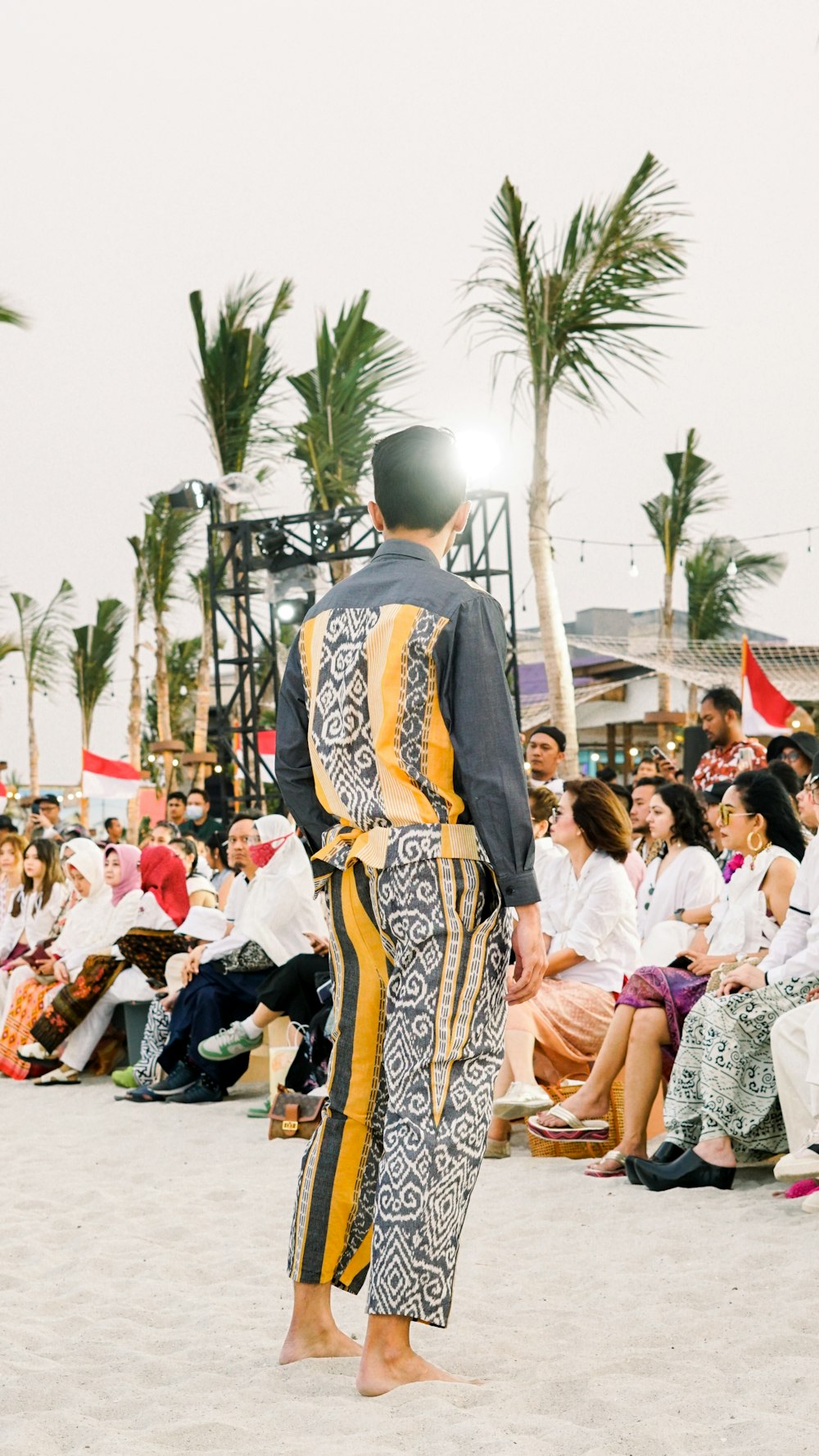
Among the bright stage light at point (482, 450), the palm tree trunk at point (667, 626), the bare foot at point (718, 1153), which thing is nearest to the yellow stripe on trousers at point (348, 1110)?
the bare foot at point (718, 1153)

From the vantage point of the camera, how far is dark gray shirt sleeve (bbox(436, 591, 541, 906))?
2414 mm

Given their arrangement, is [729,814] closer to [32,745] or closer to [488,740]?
[488,740]

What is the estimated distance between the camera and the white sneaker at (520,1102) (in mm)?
5023

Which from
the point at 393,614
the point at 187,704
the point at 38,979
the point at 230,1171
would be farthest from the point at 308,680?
the point at 187,704

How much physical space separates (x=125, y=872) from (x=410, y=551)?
17.7ft

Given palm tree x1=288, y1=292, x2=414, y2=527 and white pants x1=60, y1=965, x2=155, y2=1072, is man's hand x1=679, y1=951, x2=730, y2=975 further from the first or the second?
palm tree x1=288, y1=292, x2=414, y2=527

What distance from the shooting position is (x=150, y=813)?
18.7 metres

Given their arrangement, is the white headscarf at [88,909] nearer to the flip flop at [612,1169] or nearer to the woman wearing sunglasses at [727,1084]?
the flip flop at [612,1169]

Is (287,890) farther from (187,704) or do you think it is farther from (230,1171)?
(187,704)

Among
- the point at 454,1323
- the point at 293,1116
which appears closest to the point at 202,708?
the point at 293,1116

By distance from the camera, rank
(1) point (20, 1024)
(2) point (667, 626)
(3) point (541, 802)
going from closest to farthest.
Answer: (3) point (541, 802) → (1) point (20, 1024) → (2) point (667, 626)

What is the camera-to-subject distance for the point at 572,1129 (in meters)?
4.91

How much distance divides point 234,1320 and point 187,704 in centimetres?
3152

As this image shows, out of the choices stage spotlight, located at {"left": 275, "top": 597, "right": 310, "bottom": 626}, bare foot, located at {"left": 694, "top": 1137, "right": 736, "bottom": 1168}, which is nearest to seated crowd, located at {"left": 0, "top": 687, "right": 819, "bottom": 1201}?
bare foot, located at {"left": 694, "top": 1137, "right": 736, "bottom": 1168}
